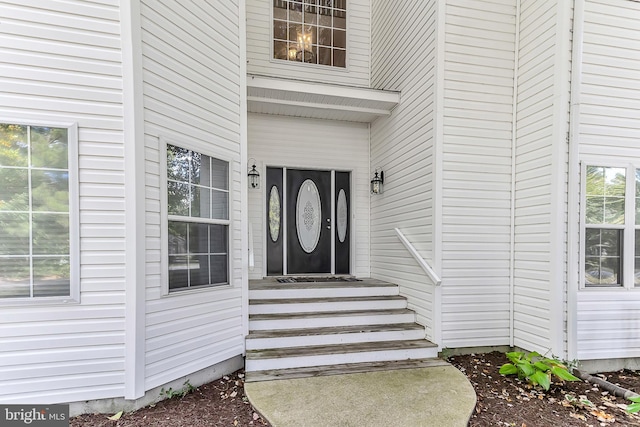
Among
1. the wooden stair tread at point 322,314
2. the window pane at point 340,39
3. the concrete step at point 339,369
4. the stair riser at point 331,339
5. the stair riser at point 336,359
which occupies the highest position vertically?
the window pane at point 340,39

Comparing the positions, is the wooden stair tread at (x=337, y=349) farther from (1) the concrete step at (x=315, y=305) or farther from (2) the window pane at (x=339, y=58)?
(2) the window pane at (x=339, y=58)

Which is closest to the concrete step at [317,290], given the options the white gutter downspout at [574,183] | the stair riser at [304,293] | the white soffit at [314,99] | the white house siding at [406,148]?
the stair riser at [304,293]

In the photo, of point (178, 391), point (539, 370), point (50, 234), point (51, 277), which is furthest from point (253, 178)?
point (539, 370)

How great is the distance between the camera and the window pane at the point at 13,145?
94.2 inches

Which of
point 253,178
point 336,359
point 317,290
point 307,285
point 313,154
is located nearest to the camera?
point 336,359

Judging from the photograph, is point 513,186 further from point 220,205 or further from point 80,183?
point 80,183

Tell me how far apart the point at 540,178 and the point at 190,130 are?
3.85 metres

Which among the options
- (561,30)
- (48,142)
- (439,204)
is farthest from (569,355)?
(48,142)

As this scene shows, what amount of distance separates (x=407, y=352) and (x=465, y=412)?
1035 mm

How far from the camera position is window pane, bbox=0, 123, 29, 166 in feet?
7.85

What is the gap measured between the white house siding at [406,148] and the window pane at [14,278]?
3.93 m

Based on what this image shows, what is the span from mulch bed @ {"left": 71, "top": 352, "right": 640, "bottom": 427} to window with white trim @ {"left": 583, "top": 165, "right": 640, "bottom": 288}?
1.09 m

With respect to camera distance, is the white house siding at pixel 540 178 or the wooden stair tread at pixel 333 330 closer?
the white house siding at pixel 540 178

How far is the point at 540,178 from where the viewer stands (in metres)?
3.55
